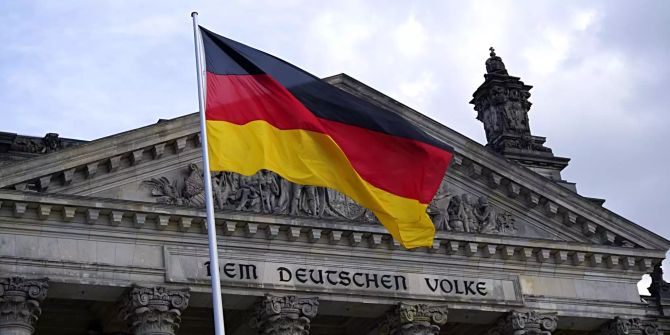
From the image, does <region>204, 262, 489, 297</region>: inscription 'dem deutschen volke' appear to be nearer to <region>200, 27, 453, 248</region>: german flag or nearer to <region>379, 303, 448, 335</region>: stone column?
<region>379, 303, 448, 335</region>: stone column

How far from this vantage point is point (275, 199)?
3447 centimetres

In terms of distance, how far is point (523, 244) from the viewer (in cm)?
3666

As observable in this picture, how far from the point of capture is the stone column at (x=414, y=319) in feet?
113

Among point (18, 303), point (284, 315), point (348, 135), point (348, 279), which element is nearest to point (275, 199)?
point (348, 279)

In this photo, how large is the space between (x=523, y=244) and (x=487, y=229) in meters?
1.16

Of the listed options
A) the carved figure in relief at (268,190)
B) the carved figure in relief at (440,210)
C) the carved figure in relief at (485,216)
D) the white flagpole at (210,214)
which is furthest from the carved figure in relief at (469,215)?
the white flagpole at (210,214)

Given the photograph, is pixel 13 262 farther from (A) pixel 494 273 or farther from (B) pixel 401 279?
(A) pixel 494 273

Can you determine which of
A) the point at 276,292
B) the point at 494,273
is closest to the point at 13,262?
the point at 276,292

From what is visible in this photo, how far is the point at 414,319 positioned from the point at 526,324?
146 inches

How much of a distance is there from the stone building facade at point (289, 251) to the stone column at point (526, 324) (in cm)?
5

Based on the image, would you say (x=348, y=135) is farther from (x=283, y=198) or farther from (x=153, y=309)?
(x=283, y=198)

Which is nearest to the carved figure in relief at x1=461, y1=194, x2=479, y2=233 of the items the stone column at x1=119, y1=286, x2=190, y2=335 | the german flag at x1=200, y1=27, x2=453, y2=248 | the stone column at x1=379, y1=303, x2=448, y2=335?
the stone column at x1=379, y1=303, x2=448, y2=335

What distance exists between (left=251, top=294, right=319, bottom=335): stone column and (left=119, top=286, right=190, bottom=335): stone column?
2.16 metres

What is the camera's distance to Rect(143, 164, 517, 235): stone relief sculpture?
33406mm
